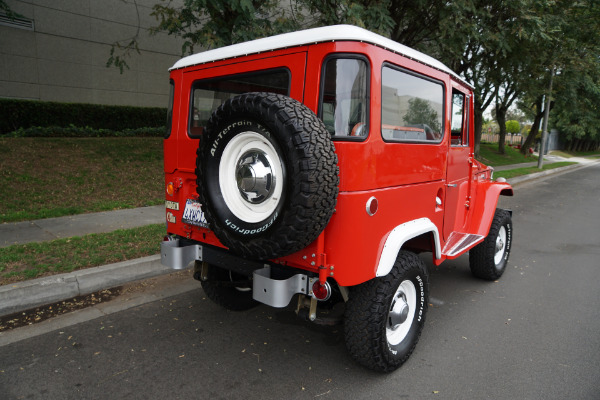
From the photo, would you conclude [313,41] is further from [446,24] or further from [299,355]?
[446,24]

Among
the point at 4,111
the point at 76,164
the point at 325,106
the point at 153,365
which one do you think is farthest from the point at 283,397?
the point at 4,111

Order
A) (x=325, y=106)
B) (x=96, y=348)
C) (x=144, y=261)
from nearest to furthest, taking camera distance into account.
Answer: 1. (x=325, y=106)
2. (x=96, y=348)
3. (x=144, y=261)

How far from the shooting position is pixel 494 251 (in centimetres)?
473

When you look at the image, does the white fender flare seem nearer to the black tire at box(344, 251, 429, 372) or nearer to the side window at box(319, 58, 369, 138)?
the black tire at box(344, 251, 429, 372)

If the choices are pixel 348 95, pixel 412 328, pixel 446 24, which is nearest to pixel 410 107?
pixel 348 95

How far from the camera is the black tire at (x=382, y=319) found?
2748 millimetres

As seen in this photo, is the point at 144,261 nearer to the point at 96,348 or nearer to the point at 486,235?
the point at 96,348

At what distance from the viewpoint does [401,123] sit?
3.03 m

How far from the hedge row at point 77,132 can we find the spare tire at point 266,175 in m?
10.2

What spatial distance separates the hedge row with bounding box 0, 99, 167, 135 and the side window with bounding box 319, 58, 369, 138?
11.6 metres

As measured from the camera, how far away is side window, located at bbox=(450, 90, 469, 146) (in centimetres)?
391

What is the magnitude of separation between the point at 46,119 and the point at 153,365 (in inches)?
438

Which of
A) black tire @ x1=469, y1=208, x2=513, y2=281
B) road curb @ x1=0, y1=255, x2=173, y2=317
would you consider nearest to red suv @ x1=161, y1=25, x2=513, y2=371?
road curb @ x1=0, y1=255, x2=173, y2=317

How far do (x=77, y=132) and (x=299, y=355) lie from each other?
35.5ft
